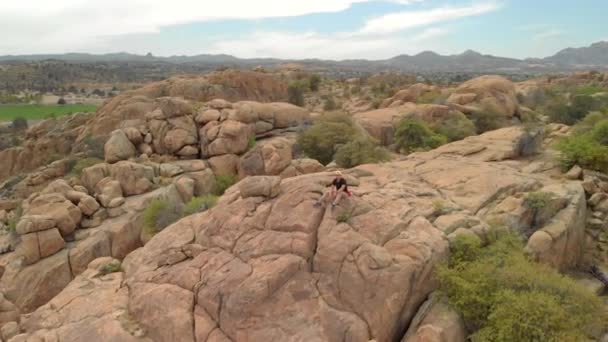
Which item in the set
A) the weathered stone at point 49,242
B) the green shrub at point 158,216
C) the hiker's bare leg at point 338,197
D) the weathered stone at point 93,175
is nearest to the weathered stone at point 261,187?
the hiker's bare leg at point 338,197

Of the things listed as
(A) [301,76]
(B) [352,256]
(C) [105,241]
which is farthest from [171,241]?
(A) [301,76]

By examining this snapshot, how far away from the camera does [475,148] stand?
69.8 ft

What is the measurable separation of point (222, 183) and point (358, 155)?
699 cm

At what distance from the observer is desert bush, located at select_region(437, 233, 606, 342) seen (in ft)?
34.4

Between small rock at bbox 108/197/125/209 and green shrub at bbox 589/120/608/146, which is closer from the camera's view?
green shrub at bbox 589/120/608/146

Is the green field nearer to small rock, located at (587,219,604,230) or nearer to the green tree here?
the green tree

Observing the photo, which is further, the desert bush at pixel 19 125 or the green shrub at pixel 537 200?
the desert bush at pixel 19 125

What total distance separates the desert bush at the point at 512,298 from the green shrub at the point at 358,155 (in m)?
11.3

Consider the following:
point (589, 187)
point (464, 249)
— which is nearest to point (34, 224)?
point (464, 249)

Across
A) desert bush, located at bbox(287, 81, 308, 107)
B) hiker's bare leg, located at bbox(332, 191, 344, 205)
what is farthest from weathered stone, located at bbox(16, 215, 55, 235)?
desert bush, located at bbox(287, 81, 308, 107)

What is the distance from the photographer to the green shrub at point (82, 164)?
2452 centimetres

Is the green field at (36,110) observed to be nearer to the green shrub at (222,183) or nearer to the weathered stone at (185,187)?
the green shrub at (222,183)

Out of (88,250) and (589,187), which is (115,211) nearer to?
(88,250)

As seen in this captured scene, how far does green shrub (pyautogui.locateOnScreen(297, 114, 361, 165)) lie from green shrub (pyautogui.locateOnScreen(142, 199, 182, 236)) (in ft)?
34.2
